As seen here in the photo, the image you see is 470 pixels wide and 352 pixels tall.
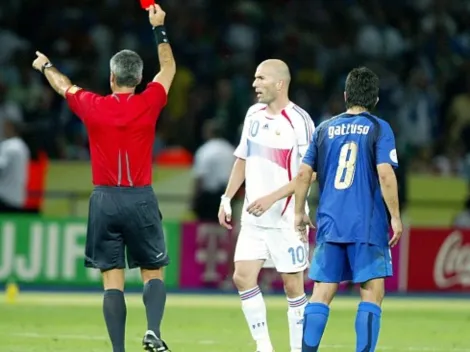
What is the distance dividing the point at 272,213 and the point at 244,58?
13.3 meters

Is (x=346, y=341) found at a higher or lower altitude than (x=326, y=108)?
lower

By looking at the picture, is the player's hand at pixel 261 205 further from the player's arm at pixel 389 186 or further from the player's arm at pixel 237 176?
the player's arm at pixel 389 186

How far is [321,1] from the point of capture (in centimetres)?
2747

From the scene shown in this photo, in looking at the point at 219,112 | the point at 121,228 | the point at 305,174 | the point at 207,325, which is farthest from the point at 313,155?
the point at 219,112

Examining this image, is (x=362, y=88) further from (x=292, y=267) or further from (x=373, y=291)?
(x=292, y=267)

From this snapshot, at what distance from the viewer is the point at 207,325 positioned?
16.3 m

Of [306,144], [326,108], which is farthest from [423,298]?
Result: [306,144]

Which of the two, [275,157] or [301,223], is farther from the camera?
[275,157]

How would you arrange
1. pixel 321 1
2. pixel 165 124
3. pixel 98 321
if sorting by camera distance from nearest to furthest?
pixel 98 321
pixel 165 124
pixel 321 1

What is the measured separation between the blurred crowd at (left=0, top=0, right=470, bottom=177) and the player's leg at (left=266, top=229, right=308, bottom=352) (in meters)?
10.2

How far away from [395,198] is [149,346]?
7.33 ft

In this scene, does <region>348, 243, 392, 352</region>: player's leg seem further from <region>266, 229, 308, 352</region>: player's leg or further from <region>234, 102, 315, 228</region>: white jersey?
<region>234, 102, 315, 228</region>: white jersey

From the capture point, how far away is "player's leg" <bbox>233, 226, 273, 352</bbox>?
40.6 ft

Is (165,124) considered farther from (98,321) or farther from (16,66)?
(98,321)
